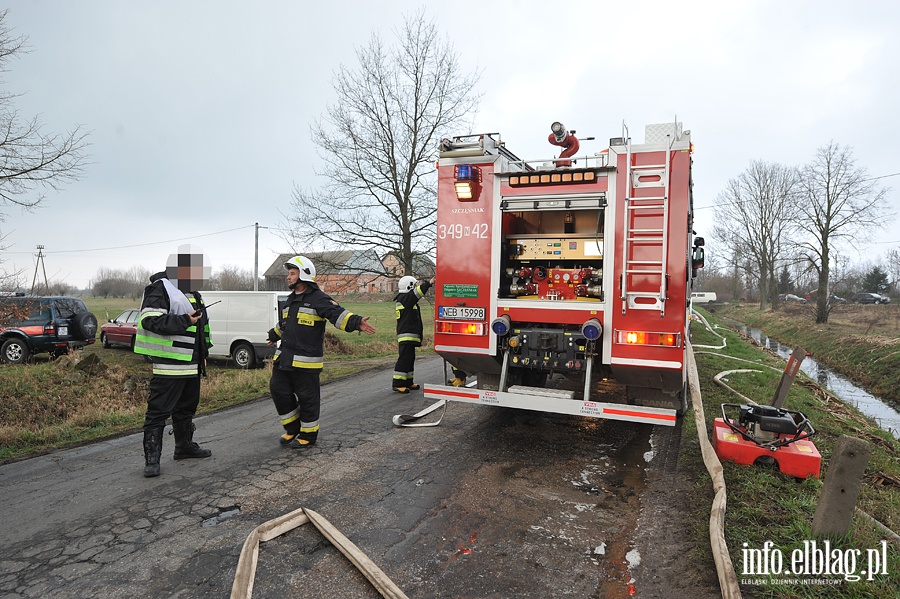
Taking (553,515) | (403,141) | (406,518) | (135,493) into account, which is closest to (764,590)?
(553,515)

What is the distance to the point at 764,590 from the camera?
2.67 m

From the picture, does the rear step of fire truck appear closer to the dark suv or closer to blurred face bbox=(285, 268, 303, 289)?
blurred face bbox=(285, 268, 303, 289)

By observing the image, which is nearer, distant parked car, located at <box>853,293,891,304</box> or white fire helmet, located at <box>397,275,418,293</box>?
white fire helmet, located at <box>397,275,418,293</box>

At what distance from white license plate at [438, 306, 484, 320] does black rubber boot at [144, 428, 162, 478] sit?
2.93 metres

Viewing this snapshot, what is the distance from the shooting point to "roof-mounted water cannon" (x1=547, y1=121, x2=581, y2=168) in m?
5.30

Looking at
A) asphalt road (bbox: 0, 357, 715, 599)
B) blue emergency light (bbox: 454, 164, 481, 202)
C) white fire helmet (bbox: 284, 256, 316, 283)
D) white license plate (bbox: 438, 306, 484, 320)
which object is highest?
blue emergency light (bbox: 454, 164, 481, 202)

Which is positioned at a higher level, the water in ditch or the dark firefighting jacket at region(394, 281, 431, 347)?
the dark firefighting jacket at region(394, 281, 431, 347)

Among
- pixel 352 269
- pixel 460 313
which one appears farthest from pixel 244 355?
pixel 460 313

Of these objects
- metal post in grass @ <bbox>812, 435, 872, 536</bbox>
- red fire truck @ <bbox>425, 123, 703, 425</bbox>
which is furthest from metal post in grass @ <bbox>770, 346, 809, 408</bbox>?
metal post in grass @ <bbox>812, 435, 872, 536</bbox>

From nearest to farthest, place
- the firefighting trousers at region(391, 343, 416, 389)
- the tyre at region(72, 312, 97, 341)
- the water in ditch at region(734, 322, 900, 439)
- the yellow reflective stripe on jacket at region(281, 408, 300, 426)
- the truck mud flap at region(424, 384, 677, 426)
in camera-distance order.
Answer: the truck mud flap at region(424, 384, 677, 426)
the yellow reflective stripe on jacket at region(281, 408, 300, 426)
the firefighting trousers at region(391, 343, 416, 389)
the water in ditch at region(734, 322, 900, 439)
the tyre at region(72, 312, 97, 341)

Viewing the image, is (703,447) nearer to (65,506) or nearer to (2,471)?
(65,506)

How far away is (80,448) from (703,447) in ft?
20.7

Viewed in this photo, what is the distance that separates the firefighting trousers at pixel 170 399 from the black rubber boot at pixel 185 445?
8cm

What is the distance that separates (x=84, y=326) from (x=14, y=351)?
4.74ft
